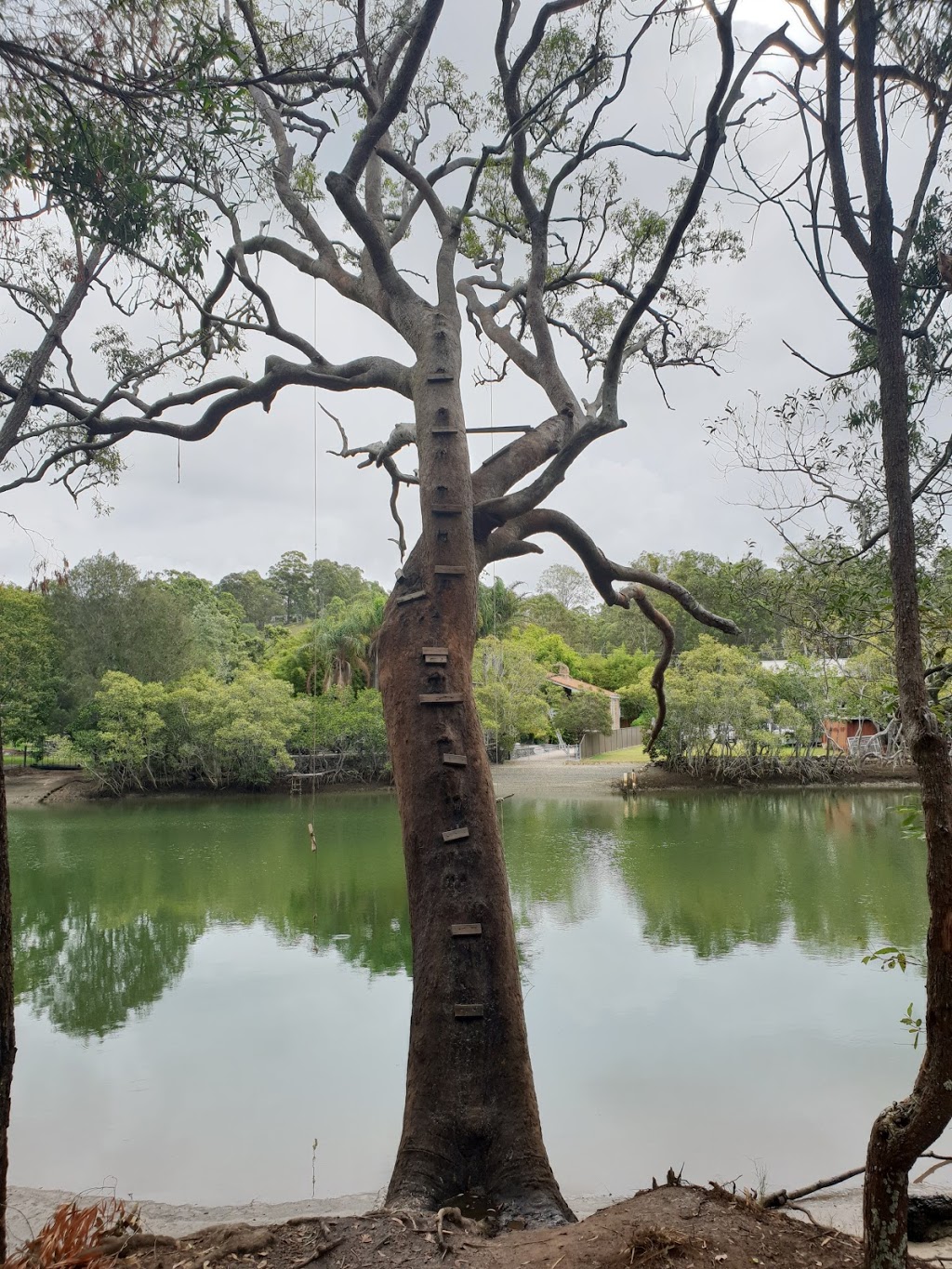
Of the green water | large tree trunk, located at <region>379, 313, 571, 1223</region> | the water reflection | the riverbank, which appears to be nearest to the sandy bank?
the green water

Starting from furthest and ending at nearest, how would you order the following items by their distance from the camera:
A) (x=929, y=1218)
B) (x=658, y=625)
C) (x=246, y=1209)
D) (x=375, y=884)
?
(x=375, y=884) < (x=658, y=625) < (x=246, y=1209) < (x=929, y=1218)

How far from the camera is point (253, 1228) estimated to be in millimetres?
2412

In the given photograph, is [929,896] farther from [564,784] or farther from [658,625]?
[564,784]

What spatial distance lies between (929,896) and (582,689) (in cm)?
2550

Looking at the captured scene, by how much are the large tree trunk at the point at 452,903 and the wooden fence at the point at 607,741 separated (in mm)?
23125

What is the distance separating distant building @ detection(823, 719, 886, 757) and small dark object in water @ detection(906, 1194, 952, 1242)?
16.9 m

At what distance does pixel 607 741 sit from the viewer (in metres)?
27.7

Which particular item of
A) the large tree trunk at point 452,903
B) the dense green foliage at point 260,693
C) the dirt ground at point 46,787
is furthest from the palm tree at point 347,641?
the large tree trunk at point 452,903

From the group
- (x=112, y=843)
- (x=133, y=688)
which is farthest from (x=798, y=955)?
(x=133, y=688)

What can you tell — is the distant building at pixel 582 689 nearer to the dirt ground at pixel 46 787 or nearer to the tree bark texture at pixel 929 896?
the dirt ground at pixel 46 787

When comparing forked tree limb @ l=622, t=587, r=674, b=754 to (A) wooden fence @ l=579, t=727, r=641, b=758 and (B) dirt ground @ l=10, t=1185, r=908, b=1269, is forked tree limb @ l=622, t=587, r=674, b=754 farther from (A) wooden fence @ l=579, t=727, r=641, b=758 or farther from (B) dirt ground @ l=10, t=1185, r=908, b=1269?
(A) wooden fence @ l=579, t=727, r=641, b=758

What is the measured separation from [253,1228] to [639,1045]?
420cm

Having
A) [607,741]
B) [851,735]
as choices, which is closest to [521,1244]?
[851,735]

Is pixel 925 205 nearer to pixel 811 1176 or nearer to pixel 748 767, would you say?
pixel 811 1176
